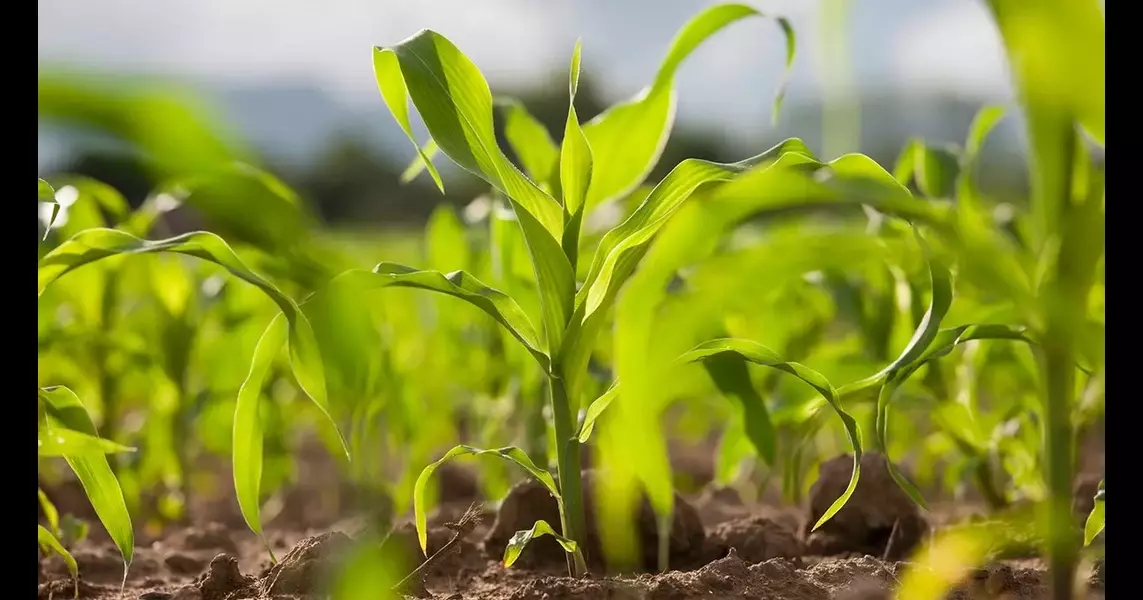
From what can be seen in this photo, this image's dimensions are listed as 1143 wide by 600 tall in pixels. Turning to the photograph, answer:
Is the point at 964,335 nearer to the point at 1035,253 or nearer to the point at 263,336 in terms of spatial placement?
the point at 1035,253

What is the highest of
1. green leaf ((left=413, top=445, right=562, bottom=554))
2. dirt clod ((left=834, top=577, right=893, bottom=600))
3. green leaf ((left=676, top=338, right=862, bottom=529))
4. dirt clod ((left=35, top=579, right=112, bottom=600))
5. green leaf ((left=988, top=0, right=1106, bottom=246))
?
green leaf ((left=988, top=0, right=1106, bottom=246))

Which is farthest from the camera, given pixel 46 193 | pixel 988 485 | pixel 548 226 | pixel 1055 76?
pixel 988 485

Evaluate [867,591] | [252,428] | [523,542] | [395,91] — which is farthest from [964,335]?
[252,428]

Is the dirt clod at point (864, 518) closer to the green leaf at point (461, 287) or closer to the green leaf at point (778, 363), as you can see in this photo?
the green leaf at point (778, 363)

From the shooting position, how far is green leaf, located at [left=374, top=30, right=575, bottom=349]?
2.71ft

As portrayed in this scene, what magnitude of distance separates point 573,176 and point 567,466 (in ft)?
0.96

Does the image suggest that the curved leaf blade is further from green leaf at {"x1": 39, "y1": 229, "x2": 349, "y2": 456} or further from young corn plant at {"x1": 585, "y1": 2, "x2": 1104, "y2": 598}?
young corn plant at {"x1": 585, "y1": 2, "x2": 1104, "y2": 598}

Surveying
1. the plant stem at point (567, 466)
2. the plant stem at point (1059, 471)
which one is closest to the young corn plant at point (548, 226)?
the plant stem at point (567, 466)

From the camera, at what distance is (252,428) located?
90 centimetres

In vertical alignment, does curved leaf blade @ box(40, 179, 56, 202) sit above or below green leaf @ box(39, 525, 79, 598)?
above

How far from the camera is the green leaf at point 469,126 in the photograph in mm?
825

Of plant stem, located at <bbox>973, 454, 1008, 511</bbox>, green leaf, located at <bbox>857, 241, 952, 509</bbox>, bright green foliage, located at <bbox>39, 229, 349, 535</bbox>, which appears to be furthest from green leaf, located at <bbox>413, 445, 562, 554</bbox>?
plant stem, located at <bbox>973, 454, 1008, 511</bbox>

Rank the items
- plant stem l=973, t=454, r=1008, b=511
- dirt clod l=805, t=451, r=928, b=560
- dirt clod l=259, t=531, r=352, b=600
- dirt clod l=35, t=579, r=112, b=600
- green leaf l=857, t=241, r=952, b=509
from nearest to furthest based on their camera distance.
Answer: green leaf l=857, t=241, r=952, b=509 < dirt clod l=259, t=531, r=352, b=600 < dirt clod l=35, t=579, r=112, b=600 < dirt clod l=805, t=451, r=928, b=560 < plant stem l=973, t=454, r=1008, b=511

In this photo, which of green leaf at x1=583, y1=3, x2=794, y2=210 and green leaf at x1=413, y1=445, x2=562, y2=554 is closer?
green leaf at x1=413, y1=445, x2=562, y2=554
